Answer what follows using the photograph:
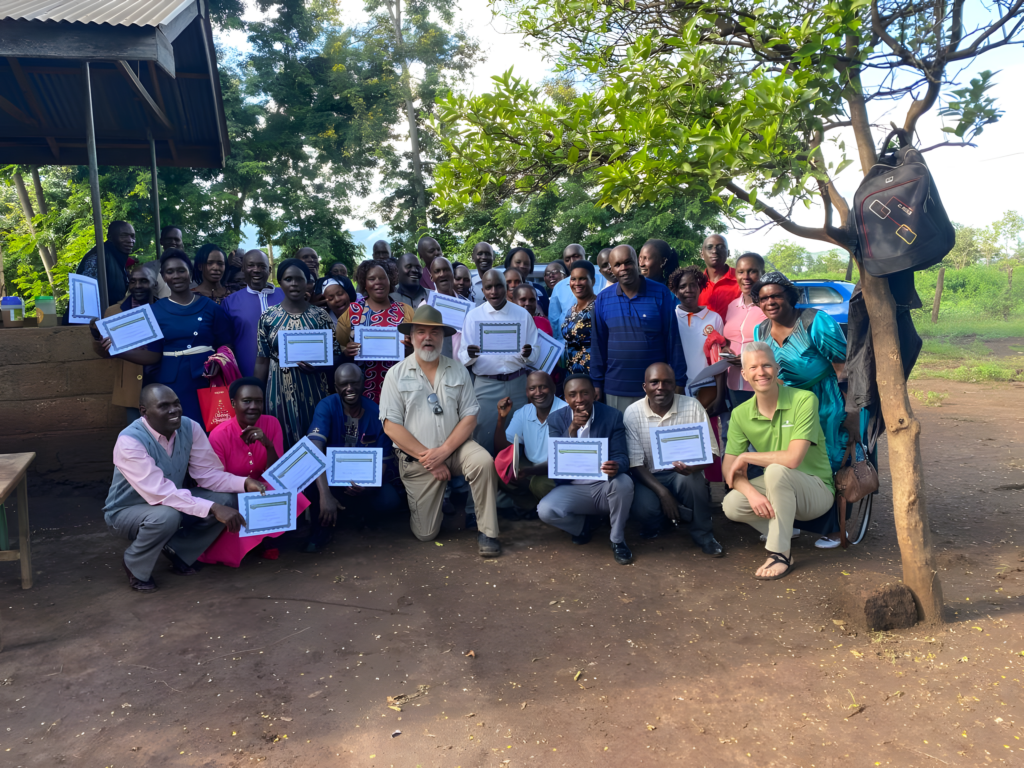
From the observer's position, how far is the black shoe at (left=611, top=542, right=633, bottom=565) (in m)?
4.87

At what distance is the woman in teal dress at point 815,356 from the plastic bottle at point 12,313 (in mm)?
6053

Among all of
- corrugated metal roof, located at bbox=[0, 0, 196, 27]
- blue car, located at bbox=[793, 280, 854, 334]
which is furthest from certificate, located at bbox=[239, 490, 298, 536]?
blue car, located at bbox=[793, 280, 854, 334]

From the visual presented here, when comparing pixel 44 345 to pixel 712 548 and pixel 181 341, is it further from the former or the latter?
pixel 712 548

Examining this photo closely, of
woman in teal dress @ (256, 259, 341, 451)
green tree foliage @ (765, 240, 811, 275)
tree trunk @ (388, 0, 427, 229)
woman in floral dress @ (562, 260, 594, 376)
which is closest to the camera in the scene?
woman in teal dress @ (256, 259, 341, 451)

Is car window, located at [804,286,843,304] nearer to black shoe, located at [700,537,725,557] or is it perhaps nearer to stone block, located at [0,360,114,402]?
black shoe, located at [700,537,725,557]

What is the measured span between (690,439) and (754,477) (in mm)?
495

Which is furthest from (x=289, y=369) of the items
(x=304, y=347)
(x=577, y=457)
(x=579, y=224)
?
(x=579, y=224)

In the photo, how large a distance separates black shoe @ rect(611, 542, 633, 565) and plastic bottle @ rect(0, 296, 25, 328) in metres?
5.33

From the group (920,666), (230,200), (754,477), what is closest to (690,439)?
(754,477)

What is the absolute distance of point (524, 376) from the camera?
19.4ft

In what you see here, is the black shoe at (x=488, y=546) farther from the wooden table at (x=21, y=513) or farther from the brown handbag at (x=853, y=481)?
the wooden table at (x=21, y=513)

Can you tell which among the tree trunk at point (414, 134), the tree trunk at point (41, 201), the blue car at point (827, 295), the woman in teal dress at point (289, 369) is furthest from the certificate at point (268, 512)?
the tree trunk at point (414, 134)

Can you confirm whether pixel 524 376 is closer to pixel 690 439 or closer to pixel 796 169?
pixel 690 439

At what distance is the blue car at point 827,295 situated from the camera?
12219mm
